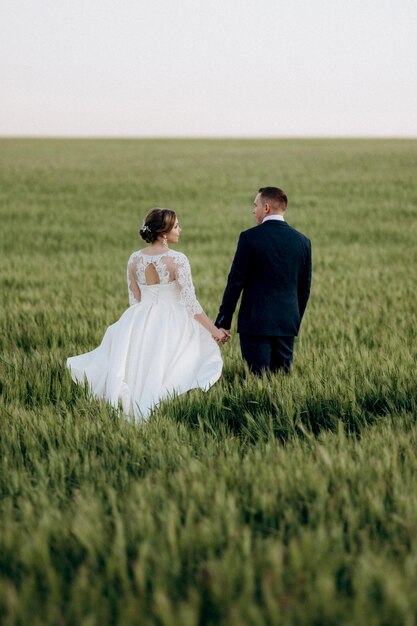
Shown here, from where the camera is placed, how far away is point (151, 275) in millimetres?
5641

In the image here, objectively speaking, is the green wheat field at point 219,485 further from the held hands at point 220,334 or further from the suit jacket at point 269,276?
the held hands at point 220,334

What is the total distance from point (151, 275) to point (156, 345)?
59cm

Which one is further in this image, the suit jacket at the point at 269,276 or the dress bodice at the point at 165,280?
the dress bodice at the point at 165,280

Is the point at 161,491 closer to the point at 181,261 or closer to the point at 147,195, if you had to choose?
the point at 181,261

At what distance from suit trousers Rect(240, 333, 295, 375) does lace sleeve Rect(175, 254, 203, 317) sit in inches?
18.7

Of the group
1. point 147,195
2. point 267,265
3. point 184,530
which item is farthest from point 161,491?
point 147,195

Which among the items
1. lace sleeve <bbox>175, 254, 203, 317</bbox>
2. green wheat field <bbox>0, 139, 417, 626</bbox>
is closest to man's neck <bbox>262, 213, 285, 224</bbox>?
green wheat field <bbox>0, 139, 417, 626</bbox>

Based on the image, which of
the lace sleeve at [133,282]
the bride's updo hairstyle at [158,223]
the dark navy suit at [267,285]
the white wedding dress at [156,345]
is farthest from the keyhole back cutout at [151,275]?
the dark navy suit at [267,285]

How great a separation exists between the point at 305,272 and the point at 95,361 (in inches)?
77.0

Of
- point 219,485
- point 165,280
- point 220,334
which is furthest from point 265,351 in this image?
point 219,485

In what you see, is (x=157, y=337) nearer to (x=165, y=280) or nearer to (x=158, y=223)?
(x=165, y=280)

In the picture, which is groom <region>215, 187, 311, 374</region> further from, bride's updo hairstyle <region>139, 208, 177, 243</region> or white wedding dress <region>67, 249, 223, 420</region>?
bride's updo hairstyle <region>139, 208, 177, 243</region>

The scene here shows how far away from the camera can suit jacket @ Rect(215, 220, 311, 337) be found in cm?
532

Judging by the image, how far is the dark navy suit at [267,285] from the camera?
5.32 m
